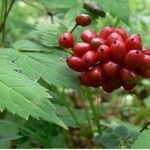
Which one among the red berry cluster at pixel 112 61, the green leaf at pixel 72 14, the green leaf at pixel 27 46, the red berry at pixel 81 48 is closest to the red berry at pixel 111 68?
the red berry cluster at pixel 112 61

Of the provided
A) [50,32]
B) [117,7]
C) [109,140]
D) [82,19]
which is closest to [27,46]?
[50,32]

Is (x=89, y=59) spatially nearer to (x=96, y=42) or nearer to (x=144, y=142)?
(x=96, y=42)

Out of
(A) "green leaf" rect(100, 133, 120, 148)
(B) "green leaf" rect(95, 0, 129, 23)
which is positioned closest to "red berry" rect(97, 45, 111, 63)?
(B) "green leaf" rect(95, 0, 129, 23)

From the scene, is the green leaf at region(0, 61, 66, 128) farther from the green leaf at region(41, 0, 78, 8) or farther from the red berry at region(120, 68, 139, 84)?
the green leaf at region(41, 0, 78, 8)

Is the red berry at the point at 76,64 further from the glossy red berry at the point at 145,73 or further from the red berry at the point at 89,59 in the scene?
the glossy red berry at the point at 145,73

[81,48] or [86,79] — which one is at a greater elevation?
[81,48]

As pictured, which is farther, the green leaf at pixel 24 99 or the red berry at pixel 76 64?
the red berry at pixel 76 64

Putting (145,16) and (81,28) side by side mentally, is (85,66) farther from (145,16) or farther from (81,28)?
(145,16)
